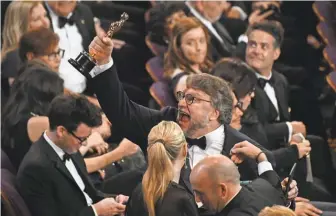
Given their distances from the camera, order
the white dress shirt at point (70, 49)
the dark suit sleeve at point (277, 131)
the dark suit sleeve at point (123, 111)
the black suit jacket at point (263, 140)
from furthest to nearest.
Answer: the white dress shirt at point (70, 49) < the dark suit sleeve at point (277, 131) < the black suit jacket at point (263, 140) < the dark suit sleeve at point (123, 111)

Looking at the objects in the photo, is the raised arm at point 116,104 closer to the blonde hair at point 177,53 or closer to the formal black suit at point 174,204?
the formal black suit at point 174,204

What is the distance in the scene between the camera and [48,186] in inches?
185

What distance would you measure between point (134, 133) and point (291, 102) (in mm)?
2797

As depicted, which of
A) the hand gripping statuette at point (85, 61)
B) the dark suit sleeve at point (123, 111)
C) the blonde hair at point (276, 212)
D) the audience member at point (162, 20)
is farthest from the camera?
the audience member at point (162, 20)

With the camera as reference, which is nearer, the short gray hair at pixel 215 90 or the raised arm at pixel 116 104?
the raised arm at pixel 116 104

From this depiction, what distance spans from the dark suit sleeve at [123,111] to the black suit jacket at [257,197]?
53 centimetres

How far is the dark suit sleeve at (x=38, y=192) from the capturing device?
4668 millimetres

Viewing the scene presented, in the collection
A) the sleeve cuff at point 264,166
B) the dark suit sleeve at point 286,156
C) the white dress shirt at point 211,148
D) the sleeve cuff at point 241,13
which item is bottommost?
the sleeve cuff at point 241,13

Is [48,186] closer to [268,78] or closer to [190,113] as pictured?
[190,113]

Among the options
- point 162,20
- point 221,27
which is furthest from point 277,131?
point 221,27

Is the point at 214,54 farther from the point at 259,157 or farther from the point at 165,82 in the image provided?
the point at 259,157

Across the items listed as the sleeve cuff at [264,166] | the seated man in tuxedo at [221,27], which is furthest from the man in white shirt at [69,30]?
the sleeve cuff at [264,166]

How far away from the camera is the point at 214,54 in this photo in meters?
6.79

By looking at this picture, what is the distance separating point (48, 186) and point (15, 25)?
1845 mm
